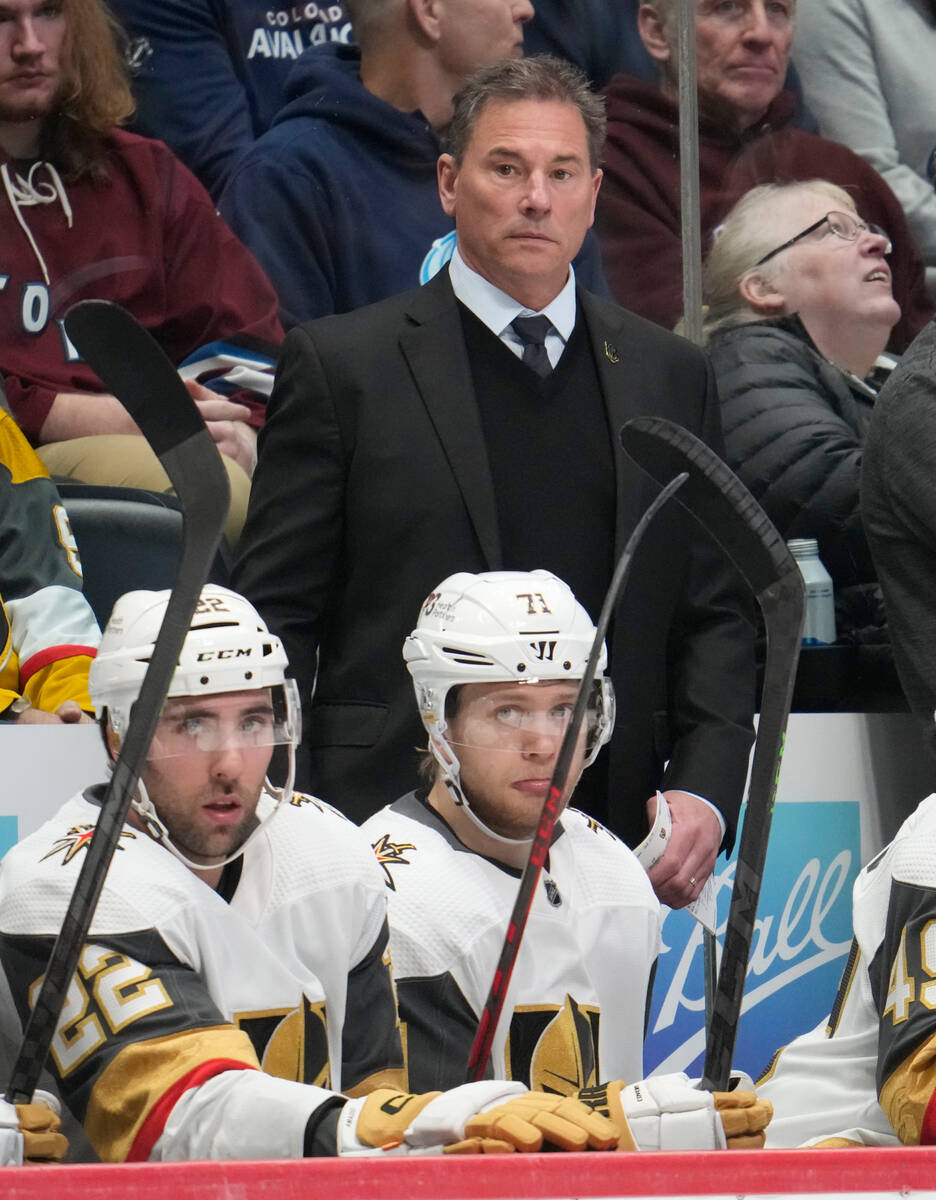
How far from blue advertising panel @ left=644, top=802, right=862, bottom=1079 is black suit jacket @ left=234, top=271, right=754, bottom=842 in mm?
427

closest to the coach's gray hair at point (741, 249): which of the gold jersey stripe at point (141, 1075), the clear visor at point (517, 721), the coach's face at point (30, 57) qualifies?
the coach's face at point (30, 57)

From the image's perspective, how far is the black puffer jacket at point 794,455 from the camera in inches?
134

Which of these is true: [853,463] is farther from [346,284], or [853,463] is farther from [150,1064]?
[150,1064]

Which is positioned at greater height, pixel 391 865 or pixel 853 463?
pixel 853 463

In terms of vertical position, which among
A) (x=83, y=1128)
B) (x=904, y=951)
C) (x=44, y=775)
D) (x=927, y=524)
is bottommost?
(x=83, y=1128)

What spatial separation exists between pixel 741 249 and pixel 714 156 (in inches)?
6.6

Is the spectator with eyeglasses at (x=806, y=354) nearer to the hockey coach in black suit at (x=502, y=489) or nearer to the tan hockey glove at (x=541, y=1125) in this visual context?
the hockey coach in black suit at (x=502, y=489)

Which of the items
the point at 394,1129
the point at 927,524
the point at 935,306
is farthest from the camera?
the point at 935,306

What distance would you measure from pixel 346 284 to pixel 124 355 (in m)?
1.51

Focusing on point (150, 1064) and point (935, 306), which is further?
point (935, 306)

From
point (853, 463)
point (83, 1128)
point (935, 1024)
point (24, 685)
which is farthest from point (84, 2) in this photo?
point (935, 1024)

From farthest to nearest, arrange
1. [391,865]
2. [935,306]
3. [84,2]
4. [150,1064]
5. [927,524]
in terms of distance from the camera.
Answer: [935,306] < [84,2] < [927,524] < [391,865] < [150,1064]

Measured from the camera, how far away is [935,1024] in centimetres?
191

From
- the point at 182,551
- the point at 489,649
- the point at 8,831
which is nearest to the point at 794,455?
the point at 489,649
